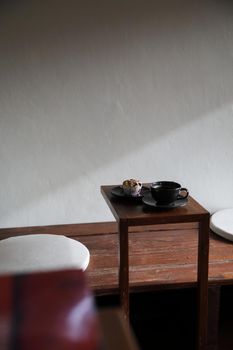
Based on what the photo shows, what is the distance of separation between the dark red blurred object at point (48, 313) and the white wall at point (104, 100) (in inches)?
60.7

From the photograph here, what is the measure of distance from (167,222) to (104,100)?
858 millimetres

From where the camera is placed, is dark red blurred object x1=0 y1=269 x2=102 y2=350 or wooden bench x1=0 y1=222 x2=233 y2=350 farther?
wooden bench x1=0 y1=222 x2=233 y2=350

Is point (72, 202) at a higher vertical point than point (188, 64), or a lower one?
lower

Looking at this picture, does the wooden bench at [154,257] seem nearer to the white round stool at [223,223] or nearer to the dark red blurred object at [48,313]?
the white round stool at [223,223]

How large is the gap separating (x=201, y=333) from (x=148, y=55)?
4.19 ft

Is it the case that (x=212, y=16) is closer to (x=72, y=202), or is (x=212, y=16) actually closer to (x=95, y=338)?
(x=72, y=202)

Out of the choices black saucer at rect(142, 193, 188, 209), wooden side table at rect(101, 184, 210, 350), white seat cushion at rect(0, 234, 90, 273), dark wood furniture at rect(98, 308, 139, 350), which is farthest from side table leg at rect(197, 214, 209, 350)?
dark wood furniture at rect(98, 308, 139, 350)

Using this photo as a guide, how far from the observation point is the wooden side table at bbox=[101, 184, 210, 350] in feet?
4.72

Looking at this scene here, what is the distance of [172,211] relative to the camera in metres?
1.49

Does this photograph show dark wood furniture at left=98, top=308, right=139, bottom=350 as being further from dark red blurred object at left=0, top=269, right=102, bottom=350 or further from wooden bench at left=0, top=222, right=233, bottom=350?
wooden bench at left=0, top=222, right=233, bottom=350

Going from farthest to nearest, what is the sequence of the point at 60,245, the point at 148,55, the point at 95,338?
the point at 148,55, the point at 60,245, the point at 95,338

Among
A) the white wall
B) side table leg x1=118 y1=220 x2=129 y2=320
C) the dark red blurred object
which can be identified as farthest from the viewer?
the white wall

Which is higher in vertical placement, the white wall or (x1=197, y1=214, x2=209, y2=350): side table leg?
the white wall

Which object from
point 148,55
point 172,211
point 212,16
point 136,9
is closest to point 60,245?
point 172,211
